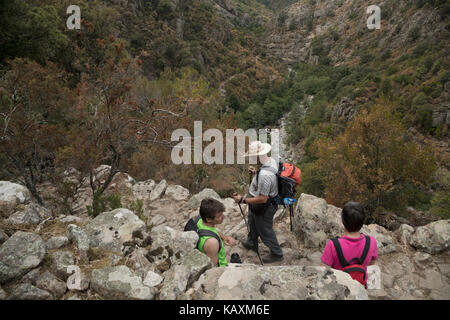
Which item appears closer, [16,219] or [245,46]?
[16,219]

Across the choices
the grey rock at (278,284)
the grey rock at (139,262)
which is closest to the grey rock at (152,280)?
the grey rock at (139,262)

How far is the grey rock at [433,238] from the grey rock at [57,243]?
507 centimetres

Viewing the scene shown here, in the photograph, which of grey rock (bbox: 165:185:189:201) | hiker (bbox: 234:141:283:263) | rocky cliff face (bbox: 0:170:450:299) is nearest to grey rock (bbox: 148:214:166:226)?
grey rock (bbox: 165:185:189:201)

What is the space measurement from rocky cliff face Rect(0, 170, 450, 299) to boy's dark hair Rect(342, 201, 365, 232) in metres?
0.41

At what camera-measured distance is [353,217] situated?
77.4 inches

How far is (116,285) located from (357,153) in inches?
390

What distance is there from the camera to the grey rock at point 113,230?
9.45 feet

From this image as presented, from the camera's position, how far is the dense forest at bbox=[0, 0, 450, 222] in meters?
5.90

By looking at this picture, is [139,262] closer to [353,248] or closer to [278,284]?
[278,284]

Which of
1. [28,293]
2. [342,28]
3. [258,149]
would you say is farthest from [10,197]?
[342,28]

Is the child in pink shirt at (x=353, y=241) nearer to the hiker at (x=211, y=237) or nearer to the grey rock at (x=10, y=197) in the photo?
the hiker at (x=211, y=237)
